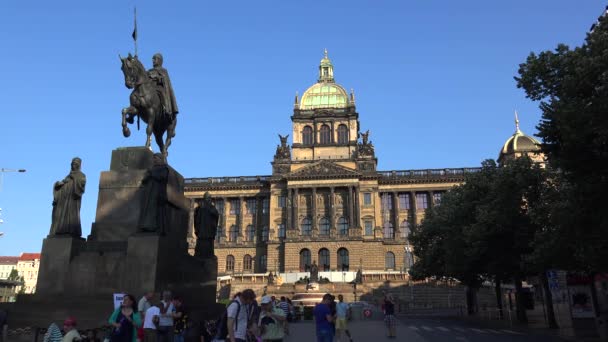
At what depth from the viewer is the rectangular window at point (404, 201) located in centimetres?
8056

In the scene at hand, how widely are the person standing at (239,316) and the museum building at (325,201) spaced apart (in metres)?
65.5

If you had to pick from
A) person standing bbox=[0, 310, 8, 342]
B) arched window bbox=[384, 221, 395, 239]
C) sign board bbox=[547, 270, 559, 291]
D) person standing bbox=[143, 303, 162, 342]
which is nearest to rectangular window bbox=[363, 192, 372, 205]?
arched window bbox=[384, 221, 395, 239]

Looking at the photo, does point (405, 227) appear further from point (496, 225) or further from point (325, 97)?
point (496, 225)

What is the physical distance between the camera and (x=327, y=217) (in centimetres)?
7719

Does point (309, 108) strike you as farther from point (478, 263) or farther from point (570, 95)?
point (570, 95)

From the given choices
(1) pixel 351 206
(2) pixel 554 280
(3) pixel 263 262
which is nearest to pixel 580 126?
(2) pixel 554 280

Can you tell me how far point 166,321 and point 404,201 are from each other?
73.8 metres

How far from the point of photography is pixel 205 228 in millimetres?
17938

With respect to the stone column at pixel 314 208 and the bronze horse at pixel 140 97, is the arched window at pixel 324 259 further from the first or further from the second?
the bronze horse at pixel 140 97

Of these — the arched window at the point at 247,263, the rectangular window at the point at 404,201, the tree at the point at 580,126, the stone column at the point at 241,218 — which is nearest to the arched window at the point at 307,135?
the stone column at the point at 241,218

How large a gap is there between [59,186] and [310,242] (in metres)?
62.3

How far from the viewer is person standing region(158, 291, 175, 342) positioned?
32.2 ft

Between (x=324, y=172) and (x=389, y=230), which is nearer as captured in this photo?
(x=324, y=172)

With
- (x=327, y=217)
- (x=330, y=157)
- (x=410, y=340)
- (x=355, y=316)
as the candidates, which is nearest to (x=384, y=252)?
(x=327, y=217)
